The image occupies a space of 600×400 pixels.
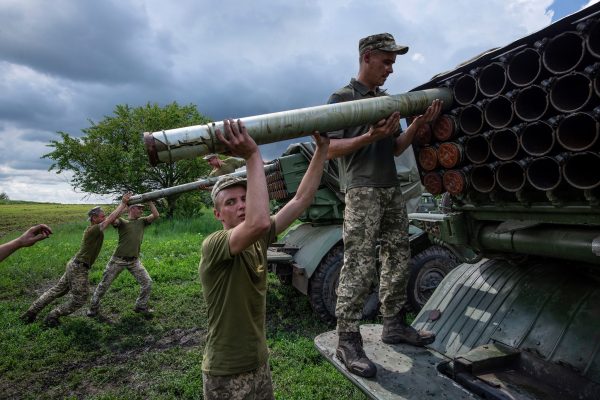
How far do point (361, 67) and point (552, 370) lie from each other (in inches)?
97.9

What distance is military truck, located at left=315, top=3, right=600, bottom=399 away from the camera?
2.44 m

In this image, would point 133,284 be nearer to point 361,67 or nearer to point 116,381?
point 116,381

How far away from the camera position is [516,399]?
2469mm

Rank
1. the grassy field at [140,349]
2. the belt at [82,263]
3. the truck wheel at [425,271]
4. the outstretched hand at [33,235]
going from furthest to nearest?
the belt at [82,263]
the truck wheel at [425,271]
the grassy field at [140,349]
the outstretched hand at [33,235]

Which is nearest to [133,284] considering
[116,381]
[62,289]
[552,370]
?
[62,289]

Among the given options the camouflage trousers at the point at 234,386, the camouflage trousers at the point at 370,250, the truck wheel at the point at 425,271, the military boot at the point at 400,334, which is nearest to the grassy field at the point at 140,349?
the military boot at the point at 400,334

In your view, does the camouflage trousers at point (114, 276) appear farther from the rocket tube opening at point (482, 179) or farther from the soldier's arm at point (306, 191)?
the rocket tube opening at point (482, 179)

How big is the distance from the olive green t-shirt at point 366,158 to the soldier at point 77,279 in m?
5.21

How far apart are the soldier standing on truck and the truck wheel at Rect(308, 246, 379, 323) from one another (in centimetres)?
287

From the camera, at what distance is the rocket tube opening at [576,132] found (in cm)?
238

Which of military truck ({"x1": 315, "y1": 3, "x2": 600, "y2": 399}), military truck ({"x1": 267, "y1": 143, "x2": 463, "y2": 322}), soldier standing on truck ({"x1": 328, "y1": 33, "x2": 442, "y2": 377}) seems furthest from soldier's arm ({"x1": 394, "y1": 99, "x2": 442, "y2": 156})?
military truck ({"x1": 267, "y1": 143, "x2": 463, "y2": 322})

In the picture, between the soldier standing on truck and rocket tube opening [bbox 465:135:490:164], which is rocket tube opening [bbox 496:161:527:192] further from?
the soldier standing on truck

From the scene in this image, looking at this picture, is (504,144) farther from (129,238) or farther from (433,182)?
(129,238)

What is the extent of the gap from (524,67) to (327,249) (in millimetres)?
4268
